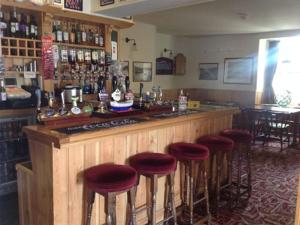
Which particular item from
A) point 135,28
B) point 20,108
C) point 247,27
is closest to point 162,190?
point 20,108

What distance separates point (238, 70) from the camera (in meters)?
7.16

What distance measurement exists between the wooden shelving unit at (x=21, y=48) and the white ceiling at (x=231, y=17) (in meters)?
2.24

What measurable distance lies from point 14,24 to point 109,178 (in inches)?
108

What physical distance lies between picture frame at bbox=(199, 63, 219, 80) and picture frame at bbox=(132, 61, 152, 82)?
1973mm

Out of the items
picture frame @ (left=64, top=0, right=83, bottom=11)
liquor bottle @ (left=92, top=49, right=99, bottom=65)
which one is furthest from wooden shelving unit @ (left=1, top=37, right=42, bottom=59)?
liquor bottle @ (left=92, top=49, right=99, bottom=65)

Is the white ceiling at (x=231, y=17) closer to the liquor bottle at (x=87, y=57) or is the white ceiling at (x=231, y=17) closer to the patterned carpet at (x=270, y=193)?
the liquor bottle at (x=87, y=57)

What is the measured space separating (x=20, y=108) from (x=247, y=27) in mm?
4905

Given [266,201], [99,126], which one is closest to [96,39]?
[99,126]

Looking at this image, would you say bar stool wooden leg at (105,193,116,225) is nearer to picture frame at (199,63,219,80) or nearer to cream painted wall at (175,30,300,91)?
cream painted wall at (175,30,300,91)

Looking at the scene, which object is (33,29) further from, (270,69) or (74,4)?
(270,69)

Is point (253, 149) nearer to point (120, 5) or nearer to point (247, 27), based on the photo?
point (247, 27)

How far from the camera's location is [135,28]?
6145 mm

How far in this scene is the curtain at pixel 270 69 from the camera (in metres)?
6.87

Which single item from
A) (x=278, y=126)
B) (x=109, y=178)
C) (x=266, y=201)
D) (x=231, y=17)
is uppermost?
(x=231, y=17)
